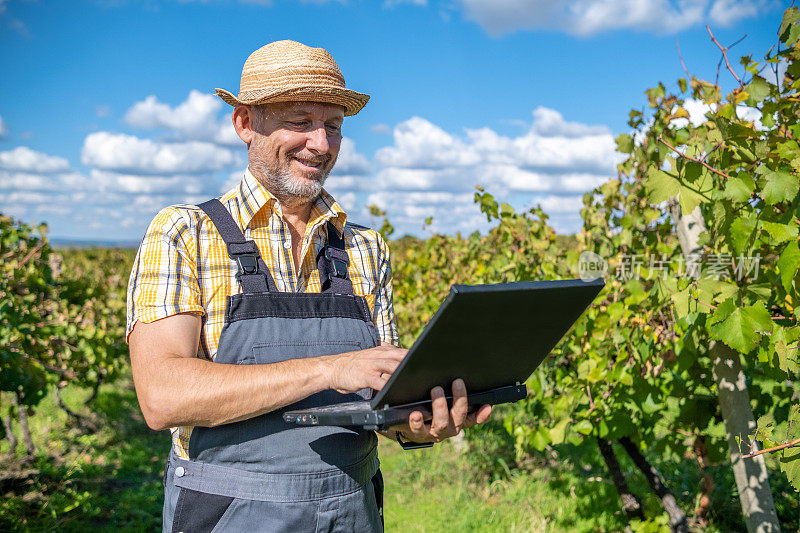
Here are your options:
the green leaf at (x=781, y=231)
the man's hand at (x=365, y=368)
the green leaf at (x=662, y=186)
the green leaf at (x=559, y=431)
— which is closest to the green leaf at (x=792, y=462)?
the green leaf at (x=781, y=231)

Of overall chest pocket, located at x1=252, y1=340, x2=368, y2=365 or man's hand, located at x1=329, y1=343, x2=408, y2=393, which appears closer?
man's hand, located at x1=329, y1=343, x2=408, y2=393

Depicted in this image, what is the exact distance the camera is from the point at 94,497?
4625mm

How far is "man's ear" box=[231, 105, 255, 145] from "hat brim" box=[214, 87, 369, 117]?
0.07 ft

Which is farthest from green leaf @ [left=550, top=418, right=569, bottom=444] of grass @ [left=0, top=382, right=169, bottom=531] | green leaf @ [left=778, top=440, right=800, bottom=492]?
grass @ [left=0, top=382, right=169, bottom=531]

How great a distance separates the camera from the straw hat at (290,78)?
176 cm

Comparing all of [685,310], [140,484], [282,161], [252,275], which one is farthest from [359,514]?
[140,484]

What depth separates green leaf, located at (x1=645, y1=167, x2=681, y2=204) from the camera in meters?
2.09

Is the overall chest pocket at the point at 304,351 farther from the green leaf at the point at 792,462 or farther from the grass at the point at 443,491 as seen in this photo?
the grass at the point at 443,491

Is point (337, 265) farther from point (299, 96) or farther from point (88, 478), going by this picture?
point (88, 478)

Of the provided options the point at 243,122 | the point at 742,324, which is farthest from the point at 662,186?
the point at 243,122

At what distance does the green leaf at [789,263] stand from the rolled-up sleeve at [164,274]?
4.72 ft

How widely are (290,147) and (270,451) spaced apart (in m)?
0.81

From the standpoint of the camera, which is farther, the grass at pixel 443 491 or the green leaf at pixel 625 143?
the grass at pixel 443 491

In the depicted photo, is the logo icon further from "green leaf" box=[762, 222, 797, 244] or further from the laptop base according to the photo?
the laptop base
